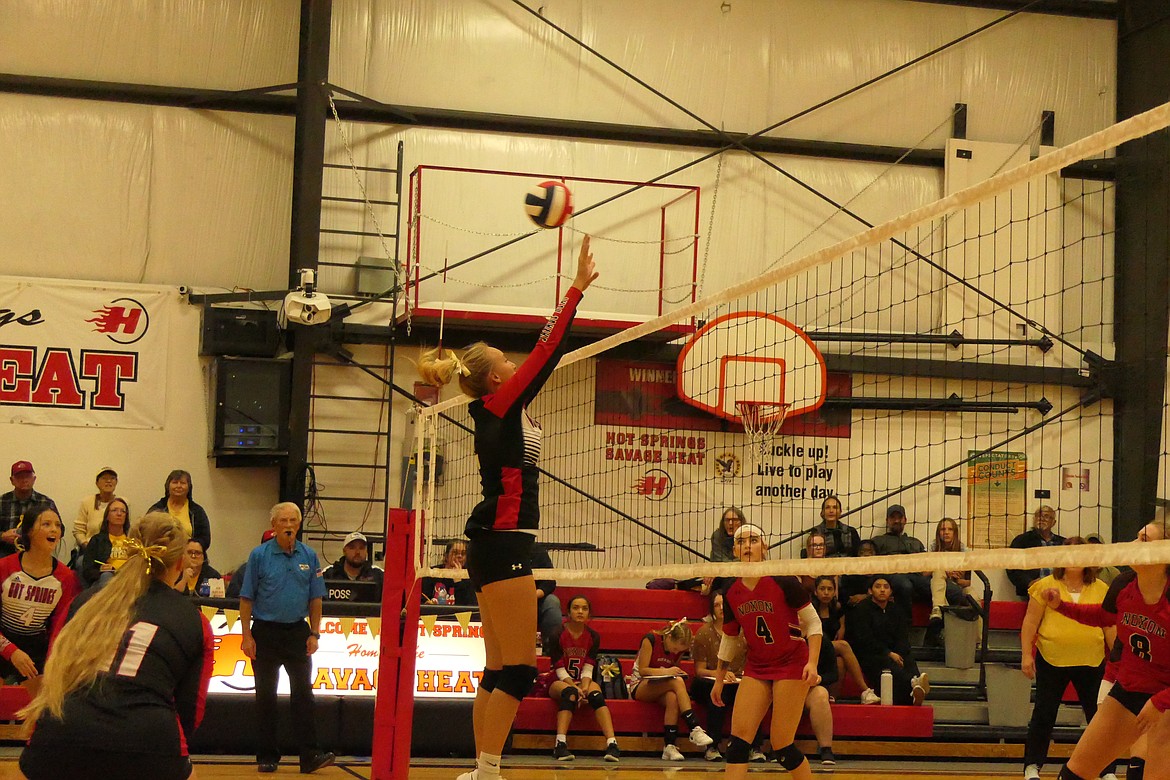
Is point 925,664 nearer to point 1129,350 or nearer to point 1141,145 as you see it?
point 1129,350

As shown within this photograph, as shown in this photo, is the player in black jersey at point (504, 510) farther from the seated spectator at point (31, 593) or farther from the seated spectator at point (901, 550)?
the seated spectator at point (901, 550)

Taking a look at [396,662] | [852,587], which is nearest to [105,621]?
[396,662]

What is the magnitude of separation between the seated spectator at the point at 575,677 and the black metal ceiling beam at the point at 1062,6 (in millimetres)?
10005

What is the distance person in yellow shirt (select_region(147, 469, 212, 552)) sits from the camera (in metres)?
12.6

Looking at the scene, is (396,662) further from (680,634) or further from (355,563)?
(355,563)

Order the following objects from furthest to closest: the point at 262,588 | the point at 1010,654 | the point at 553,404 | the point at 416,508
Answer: the point at 553,404 → the point at 1010,654 → the point at 262,588 → the point at 416,508

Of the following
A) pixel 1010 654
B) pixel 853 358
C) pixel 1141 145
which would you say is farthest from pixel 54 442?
pixel 1141 145

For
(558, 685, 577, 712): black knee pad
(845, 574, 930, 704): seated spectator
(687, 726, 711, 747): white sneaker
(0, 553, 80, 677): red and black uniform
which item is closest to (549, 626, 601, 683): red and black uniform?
(558, 685, 577, 712): black knee pad

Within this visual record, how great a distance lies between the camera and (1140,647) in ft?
19.1

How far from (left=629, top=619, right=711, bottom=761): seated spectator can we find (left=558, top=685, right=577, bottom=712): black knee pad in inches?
25.9

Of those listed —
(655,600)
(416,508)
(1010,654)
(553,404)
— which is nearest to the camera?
(416,508)

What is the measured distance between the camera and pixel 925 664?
12.3 m

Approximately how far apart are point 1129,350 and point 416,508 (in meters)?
11.5

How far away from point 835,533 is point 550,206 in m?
8.63
